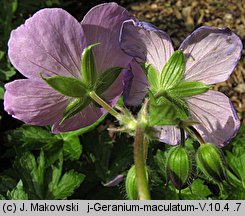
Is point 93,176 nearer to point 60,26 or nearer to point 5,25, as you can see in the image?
point 5,25

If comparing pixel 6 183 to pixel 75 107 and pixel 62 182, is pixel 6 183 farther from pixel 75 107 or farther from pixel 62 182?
pixel 75 107

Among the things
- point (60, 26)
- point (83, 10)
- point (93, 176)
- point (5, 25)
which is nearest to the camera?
point (60, 26)

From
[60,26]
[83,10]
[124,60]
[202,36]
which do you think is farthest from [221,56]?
[83,10]

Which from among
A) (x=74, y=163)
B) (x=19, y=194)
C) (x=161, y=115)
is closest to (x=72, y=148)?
(x=74, y=163)

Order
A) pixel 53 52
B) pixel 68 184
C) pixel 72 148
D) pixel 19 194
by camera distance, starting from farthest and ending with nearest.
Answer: pixel 72 148
pixel 68 184
pixel 19 194
pixel 53 52

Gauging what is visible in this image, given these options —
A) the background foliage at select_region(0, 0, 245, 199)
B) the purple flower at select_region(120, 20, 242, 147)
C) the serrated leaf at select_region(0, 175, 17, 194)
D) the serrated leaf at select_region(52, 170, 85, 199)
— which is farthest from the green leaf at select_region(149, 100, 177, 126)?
the serrated leaf at select_region(0, 175, 17, 194)

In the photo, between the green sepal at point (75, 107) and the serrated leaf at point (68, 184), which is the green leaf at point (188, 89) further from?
the serrated leaf at point (68, 184)
